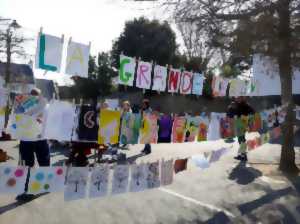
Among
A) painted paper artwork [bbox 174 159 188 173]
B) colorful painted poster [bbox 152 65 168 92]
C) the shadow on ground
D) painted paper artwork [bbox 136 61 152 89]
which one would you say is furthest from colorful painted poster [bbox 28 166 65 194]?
the shadow on ground

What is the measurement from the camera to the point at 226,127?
1034cm

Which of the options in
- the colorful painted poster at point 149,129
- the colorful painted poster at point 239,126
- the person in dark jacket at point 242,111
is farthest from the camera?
the person in dark jacket at point 242,111

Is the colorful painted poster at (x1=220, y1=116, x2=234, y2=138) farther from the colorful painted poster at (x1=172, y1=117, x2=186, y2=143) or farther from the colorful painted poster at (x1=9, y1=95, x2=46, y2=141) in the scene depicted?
the colorful painted poster at (x1=9, y1=95, x2=46, y2=141)

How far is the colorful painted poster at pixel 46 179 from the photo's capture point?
553 centimetres

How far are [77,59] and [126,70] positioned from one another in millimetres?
1962

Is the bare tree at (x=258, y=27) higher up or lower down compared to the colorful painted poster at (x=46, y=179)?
higher up

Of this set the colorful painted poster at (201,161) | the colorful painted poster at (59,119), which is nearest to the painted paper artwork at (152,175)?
the colorful painted poster at (59,119)

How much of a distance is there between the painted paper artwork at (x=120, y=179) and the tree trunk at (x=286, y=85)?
5.59 m

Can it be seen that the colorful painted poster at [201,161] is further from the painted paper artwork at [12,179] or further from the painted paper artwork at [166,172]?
the painted paper artwork at [12,179]

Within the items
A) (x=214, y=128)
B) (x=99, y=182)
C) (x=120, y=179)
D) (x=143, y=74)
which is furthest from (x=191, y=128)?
(x=99, y=182)

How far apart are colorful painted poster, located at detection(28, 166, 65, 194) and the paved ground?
65 cm

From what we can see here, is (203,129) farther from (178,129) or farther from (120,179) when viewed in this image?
(120,179)

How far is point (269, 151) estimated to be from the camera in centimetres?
1456

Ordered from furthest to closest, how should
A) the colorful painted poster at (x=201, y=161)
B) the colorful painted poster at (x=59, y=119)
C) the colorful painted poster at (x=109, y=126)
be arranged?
the colorful painted poster at (x=201, y=161) < the colorful painted poster at (x=109, y=126) < the colorful painted poster at (x=59, y=119)
